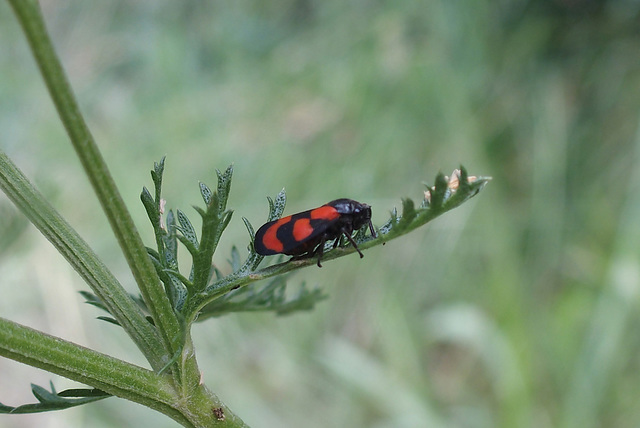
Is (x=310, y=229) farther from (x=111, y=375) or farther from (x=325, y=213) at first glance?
(x=111, y=375)

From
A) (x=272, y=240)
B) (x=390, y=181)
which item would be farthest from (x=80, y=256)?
(x=390, y=181)

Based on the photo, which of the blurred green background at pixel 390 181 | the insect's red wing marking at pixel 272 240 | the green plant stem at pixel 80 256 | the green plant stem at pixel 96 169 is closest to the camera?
the green plant stem at pixel 96 169

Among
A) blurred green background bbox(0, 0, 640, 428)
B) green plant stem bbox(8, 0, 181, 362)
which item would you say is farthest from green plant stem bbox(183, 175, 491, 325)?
blurred green background bbox(0, 0, 640, 428)

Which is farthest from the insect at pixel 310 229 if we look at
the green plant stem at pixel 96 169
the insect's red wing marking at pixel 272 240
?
the green plant stem at pixel 96 169

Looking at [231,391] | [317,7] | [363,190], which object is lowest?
[231,391]

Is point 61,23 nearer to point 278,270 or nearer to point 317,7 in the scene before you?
point 317,7

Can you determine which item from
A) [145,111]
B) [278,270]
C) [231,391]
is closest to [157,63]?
[145,111]

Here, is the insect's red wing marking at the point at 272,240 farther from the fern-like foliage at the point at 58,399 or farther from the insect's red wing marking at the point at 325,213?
the fern-like foliage at the point at 58,399
